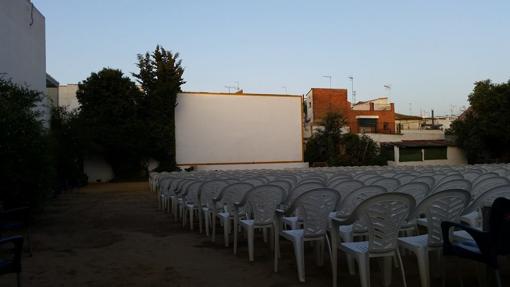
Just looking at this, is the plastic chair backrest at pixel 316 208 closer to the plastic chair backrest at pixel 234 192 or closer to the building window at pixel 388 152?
the plastic chair backrest at pixel 234 192

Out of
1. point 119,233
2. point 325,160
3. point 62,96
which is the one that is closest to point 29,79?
point 119,233

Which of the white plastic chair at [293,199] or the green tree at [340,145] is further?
the green tree at [340,145]

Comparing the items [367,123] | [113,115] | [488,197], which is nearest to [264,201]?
[488,197]

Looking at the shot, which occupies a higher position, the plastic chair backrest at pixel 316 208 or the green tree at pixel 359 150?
the green tree at pixel 359 150

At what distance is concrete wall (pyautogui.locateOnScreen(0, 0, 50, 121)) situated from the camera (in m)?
14.4

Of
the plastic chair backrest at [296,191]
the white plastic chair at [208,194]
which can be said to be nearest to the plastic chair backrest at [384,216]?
the plastic chair backrest at [296,191]

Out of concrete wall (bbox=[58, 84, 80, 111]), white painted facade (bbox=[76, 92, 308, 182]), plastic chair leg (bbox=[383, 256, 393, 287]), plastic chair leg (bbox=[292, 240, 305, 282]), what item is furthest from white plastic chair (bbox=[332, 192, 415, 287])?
concrete wall (bbox=[58, 84, 80, 111])

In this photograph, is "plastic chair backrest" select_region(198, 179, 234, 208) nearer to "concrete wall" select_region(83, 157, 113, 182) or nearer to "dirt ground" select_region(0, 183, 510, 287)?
"dirt ground" select_region(0, 183, 510, 287)

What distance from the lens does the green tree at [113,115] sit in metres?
30.5

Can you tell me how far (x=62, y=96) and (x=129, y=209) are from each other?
35105 millimetres

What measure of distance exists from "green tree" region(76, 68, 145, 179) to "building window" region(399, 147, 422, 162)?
2035cm

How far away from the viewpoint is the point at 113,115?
30875 mm

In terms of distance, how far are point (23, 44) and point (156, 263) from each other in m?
13.2

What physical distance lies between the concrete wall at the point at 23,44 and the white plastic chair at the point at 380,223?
1167cm
